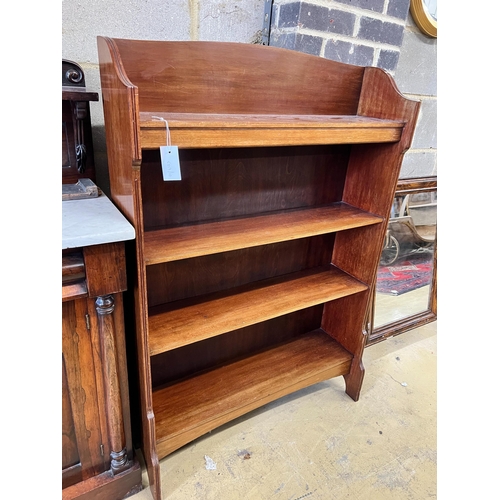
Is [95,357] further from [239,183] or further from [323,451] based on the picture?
[323,451]

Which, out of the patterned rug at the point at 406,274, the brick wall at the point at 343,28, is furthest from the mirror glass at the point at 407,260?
the brick wall at the point at 343,28

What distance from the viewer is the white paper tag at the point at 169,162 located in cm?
87

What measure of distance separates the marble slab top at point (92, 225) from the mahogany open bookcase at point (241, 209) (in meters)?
0.03

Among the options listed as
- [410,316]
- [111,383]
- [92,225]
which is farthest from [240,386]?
[410,316]

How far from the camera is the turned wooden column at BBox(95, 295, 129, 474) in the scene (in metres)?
0.99

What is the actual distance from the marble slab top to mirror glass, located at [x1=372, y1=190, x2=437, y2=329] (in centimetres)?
143

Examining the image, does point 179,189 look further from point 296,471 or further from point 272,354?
point 296,471

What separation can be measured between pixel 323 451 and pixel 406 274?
45.0 inches

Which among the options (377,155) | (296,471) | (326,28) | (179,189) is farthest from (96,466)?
(326,28)

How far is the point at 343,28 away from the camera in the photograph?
135cm

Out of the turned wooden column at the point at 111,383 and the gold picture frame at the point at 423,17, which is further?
the gold picture frame at the point at 423,17

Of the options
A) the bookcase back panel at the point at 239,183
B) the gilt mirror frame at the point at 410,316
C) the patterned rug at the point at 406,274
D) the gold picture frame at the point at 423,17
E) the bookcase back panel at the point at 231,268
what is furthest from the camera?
the patterned rug at the point at 406,274

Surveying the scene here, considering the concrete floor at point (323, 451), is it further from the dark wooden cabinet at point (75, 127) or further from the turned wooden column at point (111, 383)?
the dark wooden cabinet at point (75, 127)

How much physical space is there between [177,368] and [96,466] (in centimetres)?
40
